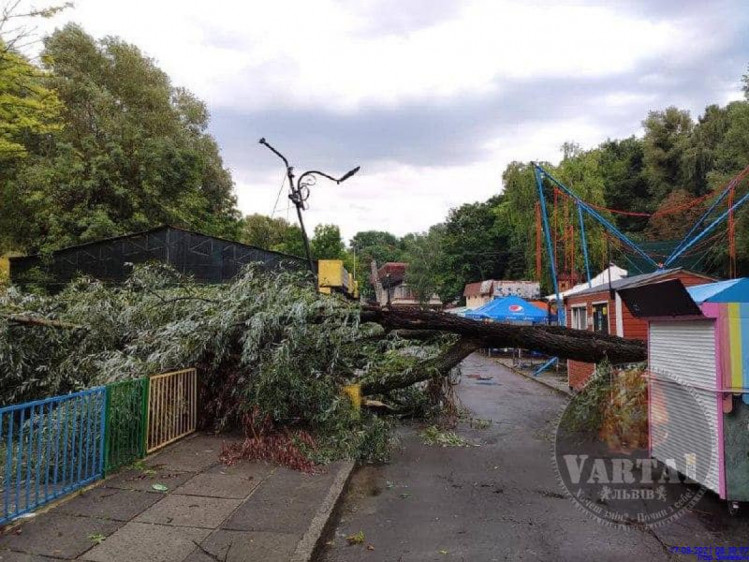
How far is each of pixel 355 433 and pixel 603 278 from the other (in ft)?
47.5

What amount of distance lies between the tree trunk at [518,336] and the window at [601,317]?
4028mm

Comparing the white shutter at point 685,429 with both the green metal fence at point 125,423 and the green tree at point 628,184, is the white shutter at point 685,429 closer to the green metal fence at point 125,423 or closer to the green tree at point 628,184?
the green metal fence at point 125,423

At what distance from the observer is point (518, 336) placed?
8.73 meters

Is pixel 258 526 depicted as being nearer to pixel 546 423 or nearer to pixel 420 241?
pixel 546 423

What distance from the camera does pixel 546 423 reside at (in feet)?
32.7

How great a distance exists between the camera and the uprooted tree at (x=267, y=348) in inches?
288

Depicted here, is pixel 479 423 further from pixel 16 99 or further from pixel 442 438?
pixel 16 99

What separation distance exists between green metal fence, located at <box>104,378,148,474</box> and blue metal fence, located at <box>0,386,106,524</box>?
0.46 ft

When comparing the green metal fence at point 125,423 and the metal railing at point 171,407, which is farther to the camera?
the metal railing at point 171,407

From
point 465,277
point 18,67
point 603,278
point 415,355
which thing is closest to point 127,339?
point 415,355

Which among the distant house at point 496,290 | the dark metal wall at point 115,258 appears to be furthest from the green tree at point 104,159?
the distant house at point 496,290

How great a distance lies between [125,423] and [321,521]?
2.96m

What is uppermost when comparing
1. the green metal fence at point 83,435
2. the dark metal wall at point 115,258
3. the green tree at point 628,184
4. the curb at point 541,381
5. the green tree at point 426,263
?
the green tree at point 628,184

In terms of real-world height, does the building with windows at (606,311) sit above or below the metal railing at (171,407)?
above
